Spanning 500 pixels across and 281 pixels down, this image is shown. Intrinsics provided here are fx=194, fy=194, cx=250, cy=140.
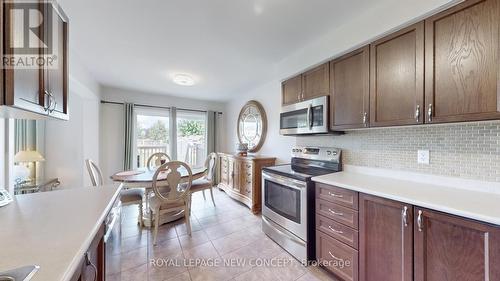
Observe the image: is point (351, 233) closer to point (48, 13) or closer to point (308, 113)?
point (308, 113)

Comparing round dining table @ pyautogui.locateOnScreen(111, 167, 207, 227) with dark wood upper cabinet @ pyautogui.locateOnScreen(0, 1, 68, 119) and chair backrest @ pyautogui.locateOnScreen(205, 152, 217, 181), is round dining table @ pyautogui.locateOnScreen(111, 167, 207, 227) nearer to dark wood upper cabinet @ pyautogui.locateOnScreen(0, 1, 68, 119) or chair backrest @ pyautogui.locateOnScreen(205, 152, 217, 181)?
chair backrest @ pyautogui.locateOnScreen(205, 152, 217, 181)

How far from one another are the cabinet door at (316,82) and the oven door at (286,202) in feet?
3.39

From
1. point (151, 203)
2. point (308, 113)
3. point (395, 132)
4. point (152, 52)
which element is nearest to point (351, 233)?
point (395, 132)

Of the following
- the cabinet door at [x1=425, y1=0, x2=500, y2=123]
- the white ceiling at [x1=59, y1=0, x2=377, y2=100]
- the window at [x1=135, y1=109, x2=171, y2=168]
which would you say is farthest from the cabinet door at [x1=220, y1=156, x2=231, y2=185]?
the cabinet door at [x1=425, y1=0, x2=500, y2=123]

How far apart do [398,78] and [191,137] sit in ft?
15.0

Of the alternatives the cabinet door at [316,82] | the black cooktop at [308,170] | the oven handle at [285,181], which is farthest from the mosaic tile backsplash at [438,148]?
the oven handle at [285,181]

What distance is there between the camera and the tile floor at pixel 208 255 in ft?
5.90

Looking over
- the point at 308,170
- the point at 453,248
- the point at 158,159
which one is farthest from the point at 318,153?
the point at 158,159

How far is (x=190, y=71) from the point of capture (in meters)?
3.09

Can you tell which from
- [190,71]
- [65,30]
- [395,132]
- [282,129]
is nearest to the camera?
[65,30]

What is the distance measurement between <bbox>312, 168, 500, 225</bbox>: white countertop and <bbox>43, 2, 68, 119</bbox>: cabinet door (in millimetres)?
1994

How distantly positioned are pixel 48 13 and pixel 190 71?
81.8 inches

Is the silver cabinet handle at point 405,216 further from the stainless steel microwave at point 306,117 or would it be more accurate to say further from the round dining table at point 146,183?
the round dining table at point 146,183

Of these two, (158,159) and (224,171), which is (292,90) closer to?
(224,171)
